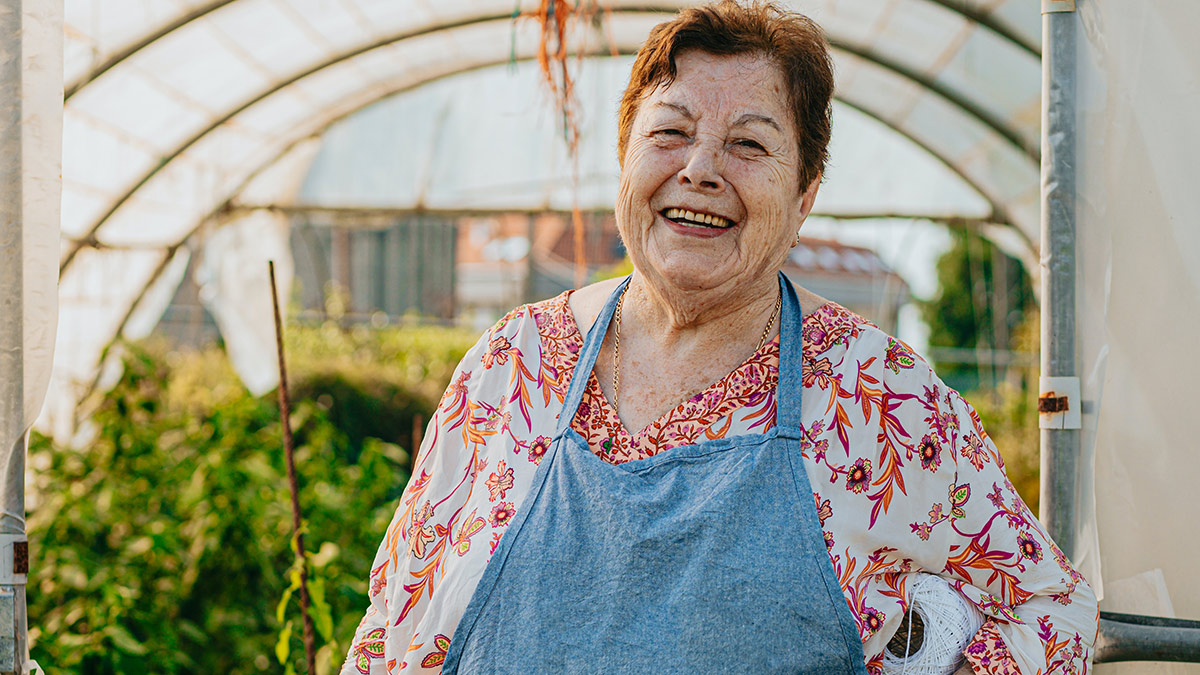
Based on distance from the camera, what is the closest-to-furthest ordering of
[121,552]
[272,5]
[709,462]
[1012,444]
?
[709,462]
[121,552]
[272,5]
[1012,444]

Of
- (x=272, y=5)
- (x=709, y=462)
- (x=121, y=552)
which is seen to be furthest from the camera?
(x=272, y=5)

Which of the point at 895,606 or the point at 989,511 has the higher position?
the point at 989,511

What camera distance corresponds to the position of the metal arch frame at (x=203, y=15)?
579cm

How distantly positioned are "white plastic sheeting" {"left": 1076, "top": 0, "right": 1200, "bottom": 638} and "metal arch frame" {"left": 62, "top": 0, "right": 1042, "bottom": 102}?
470 cm

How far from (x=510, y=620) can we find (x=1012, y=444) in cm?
631

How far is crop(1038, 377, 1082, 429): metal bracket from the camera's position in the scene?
1.62m

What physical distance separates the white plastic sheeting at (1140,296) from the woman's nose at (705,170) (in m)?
0.66

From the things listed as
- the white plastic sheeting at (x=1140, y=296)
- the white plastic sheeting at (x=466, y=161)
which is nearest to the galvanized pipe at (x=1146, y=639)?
the white plastic sheeting at (x=1140, y=296)

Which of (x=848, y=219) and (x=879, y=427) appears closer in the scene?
(x=879, y=427)

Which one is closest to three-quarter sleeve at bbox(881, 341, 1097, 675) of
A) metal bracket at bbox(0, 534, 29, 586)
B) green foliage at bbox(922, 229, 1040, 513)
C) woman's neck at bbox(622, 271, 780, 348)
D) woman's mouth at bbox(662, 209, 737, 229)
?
woman's neck at bbox(622, 271, 780, 348)

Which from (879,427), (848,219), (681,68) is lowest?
(879,427)

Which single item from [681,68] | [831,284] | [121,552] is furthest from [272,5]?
[831,284]

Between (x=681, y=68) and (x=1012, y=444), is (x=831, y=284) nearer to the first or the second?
(x=1012, y=444)

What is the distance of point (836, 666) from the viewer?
4.19ft
